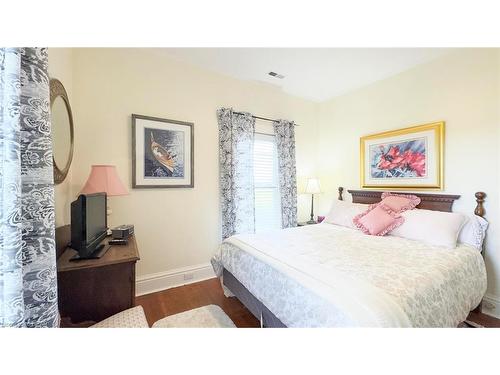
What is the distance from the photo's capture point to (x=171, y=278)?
2.54 metres

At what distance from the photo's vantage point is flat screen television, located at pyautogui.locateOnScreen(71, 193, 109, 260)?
138 cm

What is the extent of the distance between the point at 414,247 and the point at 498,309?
102cm

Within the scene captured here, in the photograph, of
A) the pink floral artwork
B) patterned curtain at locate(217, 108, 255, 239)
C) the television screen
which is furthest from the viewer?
patterned curtain at locate(217, 108, 255, 239)

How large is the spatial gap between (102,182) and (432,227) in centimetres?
312

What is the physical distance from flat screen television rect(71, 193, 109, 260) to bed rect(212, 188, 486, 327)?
1.08 metres

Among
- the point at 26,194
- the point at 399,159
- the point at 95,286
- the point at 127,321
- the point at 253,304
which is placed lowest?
the point at 253,304

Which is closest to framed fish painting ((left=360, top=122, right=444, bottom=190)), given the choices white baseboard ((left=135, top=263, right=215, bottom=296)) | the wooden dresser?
white baseboard ((left=135, top=263, right=215, bottom=296))

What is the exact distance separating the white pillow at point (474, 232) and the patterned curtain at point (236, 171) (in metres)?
2.27

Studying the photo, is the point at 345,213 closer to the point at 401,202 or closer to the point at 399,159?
the point at 401,202

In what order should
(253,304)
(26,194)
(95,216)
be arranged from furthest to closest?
(253,304) → (95,216) → (26,194)

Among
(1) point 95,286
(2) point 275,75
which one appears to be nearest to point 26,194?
(1) point 95,286

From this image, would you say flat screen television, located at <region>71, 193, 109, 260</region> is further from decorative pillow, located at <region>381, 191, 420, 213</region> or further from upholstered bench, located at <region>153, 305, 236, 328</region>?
decorative pillow, located at <region>381, 191, 420, 213</region>
